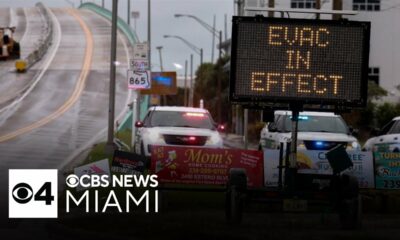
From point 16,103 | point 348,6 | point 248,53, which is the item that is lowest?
point 16,103

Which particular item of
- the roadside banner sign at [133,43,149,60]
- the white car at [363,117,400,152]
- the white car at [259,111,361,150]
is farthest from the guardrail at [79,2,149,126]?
the white car at [363,117,400,152]

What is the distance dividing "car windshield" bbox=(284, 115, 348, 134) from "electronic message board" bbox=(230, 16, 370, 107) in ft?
27.6

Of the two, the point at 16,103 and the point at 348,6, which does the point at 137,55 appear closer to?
the point at 16,103

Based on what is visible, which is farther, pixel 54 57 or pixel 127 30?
pixel 127 30

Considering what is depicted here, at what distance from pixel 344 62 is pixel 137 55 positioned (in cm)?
1318

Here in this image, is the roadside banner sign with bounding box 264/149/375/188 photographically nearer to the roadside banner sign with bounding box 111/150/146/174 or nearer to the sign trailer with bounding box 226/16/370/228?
the roadside banner sign with bounding box 111/150/146/174

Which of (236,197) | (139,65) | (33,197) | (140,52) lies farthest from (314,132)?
(33,197)

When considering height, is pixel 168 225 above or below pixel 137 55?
below

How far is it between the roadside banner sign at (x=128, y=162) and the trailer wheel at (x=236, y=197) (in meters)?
2.87

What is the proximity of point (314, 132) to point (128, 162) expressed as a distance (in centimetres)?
Result: 691

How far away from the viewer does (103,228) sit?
12672 mm

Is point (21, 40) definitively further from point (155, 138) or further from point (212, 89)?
point (155, 138)

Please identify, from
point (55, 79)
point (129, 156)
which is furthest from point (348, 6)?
point (129, 156)

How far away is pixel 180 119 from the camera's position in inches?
890
